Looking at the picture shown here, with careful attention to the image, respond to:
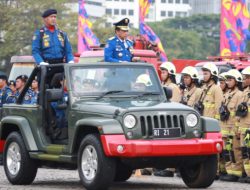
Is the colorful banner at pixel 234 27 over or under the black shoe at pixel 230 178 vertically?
over

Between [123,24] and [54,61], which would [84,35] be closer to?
[54,61]

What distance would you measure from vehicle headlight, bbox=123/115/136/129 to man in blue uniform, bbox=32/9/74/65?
3126 millimetres

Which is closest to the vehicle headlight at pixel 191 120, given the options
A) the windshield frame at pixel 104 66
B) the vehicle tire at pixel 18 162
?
the windshield frame at pixel 104 66

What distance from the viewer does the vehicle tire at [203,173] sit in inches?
576

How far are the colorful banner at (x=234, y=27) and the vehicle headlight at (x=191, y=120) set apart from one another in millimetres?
24031

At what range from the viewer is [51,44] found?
668 inches

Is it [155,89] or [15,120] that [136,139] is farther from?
[15,120]

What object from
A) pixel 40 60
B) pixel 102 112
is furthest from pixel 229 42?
pixel 102 112

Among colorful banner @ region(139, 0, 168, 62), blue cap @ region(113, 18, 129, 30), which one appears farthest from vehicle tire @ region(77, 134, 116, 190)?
colorful banner @ region(139, 0, 168, 62)

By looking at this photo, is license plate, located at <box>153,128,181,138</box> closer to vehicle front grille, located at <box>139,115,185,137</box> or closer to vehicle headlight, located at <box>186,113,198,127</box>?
vehicle front grille, located at <box>139,115,185,137</box>

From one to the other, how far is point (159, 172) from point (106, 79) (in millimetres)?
4680

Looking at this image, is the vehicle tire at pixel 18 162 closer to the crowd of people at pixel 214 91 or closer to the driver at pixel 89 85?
the crowd of people at pixel 214 91

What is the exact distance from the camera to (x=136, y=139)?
13961 millimetres

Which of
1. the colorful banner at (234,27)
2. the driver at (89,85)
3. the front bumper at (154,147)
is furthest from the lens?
the colorful banner at (234,27)
